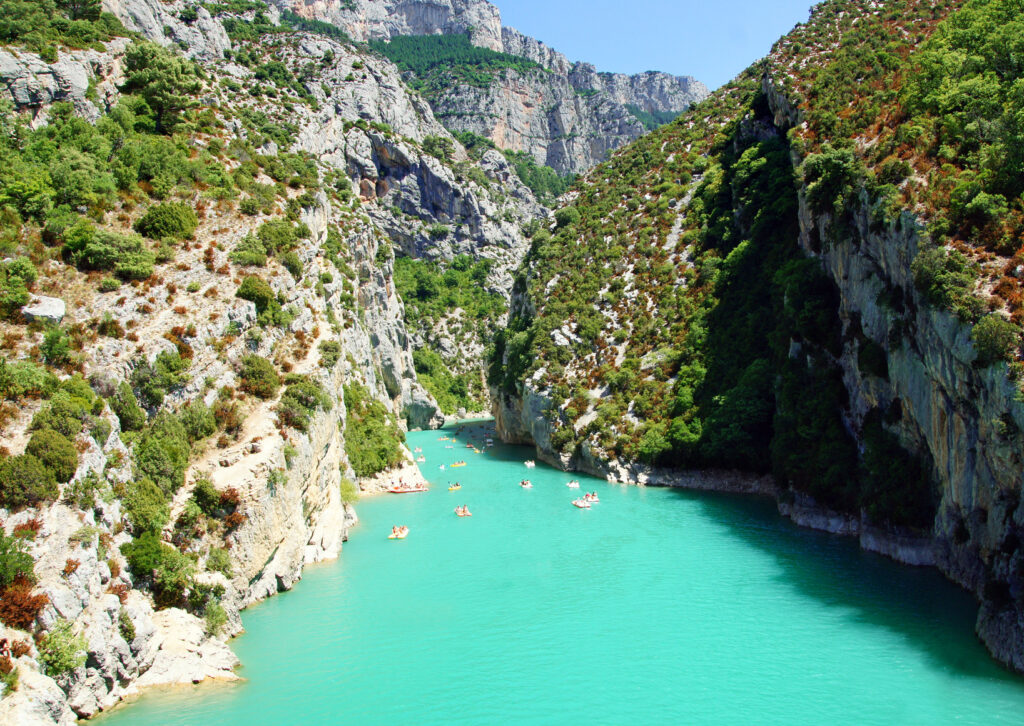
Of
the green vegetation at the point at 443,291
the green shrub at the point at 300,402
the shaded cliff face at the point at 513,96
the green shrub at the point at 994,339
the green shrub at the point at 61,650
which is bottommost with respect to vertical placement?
the green shrub at the point at 61,650

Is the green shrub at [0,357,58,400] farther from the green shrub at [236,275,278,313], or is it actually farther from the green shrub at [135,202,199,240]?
the green shrub at [135,202,199,240]

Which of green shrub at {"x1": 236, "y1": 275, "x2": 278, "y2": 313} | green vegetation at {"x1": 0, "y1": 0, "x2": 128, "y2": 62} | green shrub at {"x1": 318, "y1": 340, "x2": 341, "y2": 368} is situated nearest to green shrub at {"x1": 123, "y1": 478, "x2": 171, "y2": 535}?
green shrub at {"x1": 236, "y1": 275, "x2": 278, "y2": 313}

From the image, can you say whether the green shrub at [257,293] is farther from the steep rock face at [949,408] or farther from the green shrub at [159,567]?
the steep rock face at [949,408]

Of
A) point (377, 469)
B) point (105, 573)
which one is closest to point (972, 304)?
point (105, 573)

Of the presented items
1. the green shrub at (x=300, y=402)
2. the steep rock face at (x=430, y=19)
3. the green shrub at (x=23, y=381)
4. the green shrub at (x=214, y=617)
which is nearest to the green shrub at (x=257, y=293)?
the green shrub at (x=300, y=402)

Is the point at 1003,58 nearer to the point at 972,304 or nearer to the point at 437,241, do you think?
the point at 972,304

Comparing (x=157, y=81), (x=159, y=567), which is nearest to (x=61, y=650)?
(x=159, y=567)
